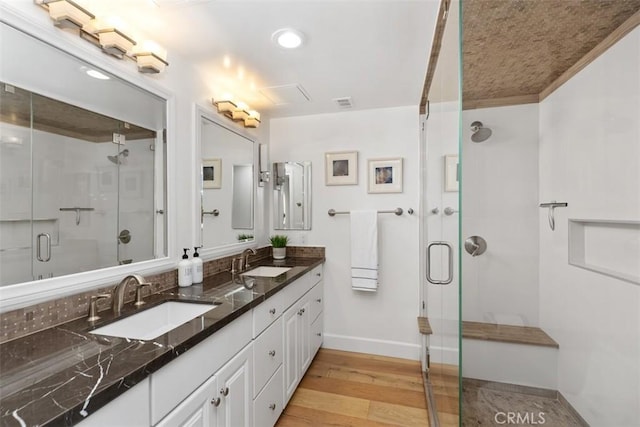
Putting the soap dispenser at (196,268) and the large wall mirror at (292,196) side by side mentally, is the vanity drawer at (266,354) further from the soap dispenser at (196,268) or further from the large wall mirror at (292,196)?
the large wall mirror at (292,196)

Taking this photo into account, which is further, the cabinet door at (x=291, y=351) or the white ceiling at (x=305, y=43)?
the cabinet door at (x=291, y=351)

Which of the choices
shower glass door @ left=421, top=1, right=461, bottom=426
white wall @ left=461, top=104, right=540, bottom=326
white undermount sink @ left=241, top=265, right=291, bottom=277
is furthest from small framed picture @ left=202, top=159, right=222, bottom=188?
white wall @ left=461, top=104, right=540, bottom=326

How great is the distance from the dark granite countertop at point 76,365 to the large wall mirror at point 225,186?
0.83 metres

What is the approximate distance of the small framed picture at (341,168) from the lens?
2.62 m

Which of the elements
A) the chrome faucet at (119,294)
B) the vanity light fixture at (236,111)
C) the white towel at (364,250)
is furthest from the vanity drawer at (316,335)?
the vanity light fixture at (236,111)

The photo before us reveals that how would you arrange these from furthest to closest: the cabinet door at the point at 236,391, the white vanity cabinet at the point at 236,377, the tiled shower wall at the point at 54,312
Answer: the cabinet door at the point at 236,391
the tiled shower wall at the point at 54,312
the white vanity cabinet at the point at 236,377

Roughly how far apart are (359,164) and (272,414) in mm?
2014

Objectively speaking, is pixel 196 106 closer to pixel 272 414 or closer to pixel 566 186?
pixel 272 414

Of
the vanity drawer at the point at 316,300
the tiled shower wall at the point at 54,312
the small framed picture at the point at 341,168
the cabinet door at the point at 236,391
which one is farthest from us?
the small framed picture at the point at 341,168

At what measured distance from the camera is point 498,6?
1.19 meters

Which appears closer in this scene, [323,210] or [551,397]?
[551,397]

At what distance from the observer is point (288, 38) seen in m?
1.52

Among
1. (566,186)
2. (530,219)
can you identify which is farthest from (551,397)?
(566,186)

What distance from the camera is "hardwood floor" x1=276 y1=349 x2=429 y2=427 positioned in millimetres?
1764
